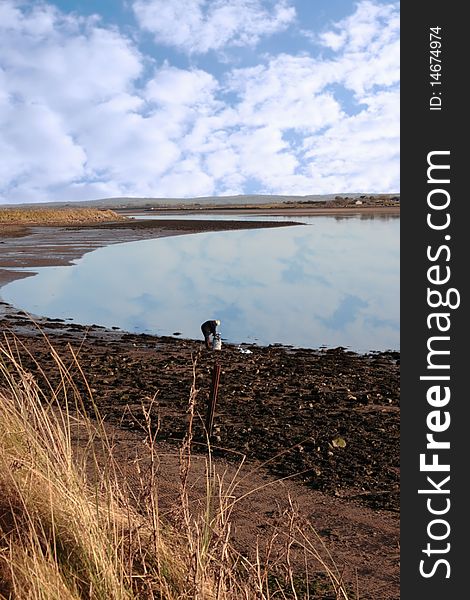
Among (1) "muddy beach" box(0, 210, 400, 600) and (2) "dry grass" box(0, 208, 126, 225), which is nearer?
(1) "muddy beach" box(0, 210, 400, 600)

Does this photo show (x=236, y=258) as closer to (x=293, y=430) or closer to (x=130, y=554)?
(x=293, y=430)

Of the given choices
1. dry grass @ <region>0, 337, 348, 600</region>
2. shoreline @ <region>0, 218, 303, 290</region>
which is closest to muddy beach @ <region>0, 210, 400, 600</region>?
dry grass @ <region>0, 337, 348, 600</region>

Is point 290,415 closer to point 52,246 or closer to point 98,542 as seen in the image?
point 98,542

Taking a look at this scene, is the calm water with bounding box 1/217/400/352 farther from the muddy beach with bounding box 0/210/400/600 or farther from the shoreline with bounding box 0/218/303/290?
the muddy beach with bounding box 0/210/400/600

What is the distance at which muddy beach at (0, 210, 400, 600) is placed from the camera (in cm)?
549

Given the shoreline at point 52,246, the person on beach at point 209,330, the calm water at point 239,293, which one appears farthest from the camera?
the shoreline at point 52,246

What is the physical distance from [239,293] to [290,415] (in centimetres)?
1180

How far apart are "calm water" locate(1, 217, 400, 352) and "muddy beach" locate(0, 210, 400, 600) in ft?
5.70

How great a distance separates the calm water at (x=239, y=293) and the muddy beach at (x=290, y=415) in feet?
5.70

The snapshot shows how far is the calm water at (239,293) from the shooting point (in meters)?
14.6

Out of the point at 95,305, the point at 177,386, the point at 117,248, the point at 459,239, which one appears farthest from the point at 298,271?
the point at 459,239

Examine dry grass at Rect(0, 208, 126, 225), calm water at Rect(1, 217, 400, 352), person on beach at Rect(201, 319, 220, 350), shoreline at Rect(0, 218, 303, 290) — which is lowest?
person on beach at Rect(201, 319, 220, 350)

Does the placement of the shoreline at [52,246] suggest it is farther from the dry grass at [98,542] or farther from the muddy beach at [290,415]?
the dry grass at [98,542]

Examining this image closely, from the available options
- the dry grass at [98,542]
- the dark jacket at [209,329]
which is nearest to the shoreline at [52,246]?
the dark jacket at [209,329]
